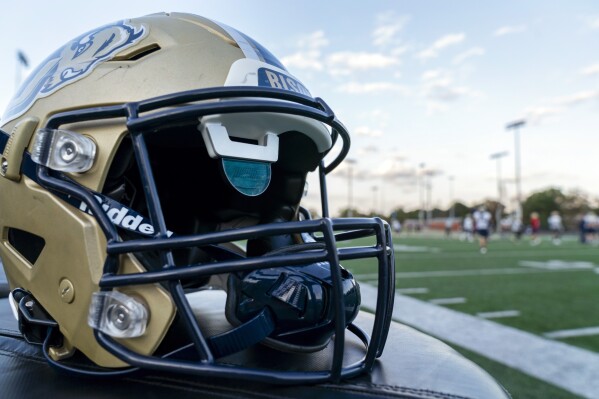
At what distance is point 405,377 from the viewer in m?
0.83

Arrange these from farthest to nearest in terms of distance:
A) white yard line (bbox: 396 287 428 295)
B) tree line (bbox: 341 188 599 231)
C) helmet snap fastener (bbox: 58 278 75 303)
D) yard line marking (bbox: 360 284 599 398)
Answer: tree line (bbox: 341 188 599 231)
white yard line (bbox: 396 287 428 295)
yard line marking (bbox: 360 284 599 398)
helmet snap fastener (bbox: 58 278 75 303)

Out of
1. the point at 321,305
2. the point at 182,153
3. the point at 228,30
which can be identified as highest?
the point at 228,30

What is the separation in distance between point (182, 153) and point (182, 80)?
0.27 meters

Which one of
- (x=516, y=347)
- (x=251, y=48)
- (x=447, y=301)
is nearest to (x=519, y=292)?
(x=447, y=301)

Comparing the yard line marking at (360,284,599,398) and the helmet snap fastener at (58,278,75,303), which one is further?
the yard line marking at (360,284,599,398)

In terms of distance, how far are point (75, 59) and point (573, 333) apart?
3.53 metres

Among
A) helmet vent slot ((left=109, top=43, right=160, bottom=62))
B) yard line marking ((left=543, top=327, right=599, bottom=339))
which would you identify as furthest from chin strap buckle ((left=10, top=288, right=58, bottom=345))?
yard line marking ((left=543, top=327, right=599, bottom=339))

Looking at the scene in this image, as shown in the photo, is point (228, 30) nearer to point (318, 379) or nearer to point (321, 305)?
point (321, 305)

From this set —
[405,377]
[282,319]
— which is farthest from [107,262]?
[405,377]

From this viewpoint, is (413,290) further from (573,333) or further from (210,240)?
(210,240)

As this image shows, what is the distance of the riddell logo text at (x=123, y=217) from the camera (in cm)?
88

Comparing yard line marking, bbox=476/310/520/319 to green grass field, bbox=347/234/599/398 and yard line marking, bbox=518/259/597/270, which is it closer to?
green grass field, bbox=347/234/599/398

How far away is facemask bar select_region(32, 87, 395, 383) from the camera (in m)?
0.74

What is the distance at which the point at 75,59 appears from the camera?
1032 millimetres
